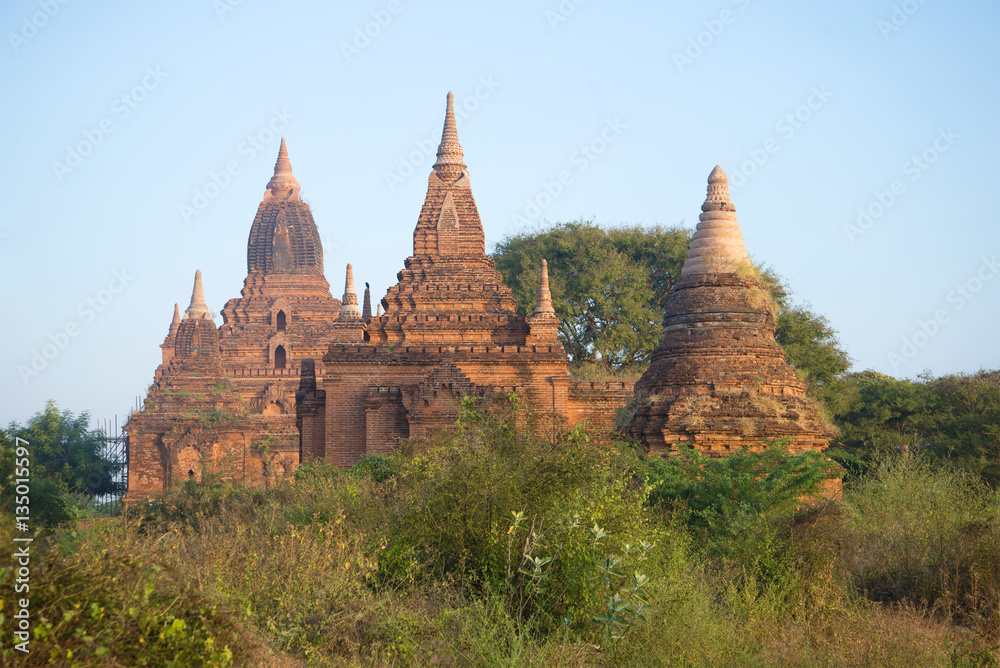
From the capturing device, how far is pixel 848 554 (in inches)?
556

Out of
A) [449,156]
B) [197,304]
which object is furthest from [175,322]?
[449,156]

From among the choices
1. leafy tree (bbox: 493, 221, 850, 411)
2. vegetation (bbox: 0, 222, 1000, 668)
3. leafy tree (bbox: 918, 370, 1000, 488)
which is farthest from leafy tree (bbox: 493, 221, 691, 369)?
vegetation (bbox: 0, 222, 1000, 668)

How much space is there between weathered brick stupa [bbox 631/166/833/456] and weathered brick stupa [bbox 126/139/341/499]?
17.1 metres

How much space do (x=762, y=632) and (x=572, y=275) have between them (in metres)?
34.0

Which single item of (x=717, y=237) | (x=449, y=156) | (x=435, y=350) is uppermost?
(x=449, y=156)

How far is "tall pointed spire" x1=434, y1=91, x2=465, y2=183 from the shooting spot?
32.4 meters

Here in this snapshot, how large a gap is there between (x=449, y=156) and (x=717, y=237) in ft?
44.3

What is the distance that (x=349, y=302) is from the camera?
106 feet

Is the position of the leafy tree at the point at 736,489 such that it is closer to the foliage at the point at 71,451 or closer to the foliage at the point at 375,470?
the foliage at the point at 375,470

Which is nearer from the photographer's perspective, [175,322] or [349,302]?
[349,302]

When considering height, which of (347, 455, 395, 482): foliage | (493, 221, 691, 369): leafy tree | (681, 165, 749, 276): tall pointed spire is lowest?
(347, 455, 395, 482): foliage

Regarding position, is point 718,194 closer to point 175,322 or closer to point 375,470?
point 375,470

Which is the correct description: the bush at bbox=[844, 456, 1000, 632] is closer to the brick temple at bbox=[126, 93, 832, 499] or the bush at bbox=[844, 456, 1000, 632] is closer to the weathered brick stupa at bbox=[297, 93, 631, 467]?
the brick temple at bbox=[126, 93, 832, 499]

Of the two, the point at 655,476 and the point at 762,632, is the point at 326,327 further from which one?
the point at 762,632
